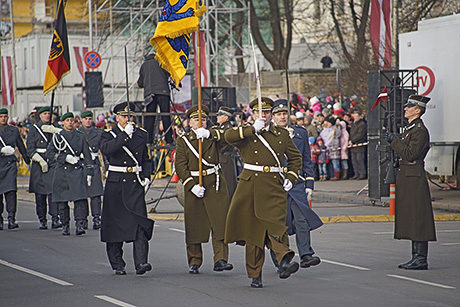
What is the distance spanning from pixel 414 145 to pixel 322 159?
14255mm

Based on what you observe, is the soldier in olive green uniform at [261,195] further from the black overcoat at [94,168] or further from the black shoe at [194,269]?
the black overcoat at [94,168]

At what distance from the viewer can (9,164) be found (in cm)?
1605

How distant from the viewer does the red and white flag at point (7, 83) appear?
43.8 metres

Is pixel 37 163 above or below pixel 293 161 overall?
below

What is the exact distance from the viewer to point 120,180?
36.5 feet

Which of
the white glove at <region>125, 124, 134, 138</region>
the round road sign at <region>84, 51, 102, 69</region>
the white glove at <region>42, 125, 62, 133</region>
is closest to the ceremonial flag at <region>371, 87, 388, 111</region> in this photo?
the white glove at <region>42, 125, 62, 133</region>

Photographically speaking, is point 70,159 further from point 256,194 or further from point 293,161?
point 256,194

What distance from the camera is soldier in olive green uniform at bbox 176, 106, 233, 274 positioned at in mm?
11047

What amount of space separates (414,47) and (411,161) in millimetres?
10372

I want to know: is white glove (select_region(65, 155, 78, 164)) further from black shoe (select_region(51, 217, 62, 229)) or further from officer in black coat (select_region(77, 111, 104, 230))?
black shoe (select_region(51, 217, 62, 229))

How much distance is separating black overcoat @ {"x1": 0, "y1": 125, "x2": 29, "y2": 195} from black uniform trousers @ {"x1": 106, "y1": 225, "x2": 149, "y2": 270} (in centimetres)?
542

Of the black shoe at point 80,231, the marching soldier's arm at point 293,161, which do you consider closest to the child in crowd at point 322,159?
the black shoe at point 80,231

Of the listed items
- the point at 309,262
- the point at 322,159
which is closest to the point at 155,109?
the point at 309,262

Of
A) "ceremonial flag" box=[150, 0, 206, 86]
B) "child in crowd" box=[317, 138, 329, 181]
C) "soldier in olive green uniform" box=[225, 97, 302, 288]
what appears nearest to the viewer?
"soldier in olive green uniform" box=[225, 97, 302, 288]
